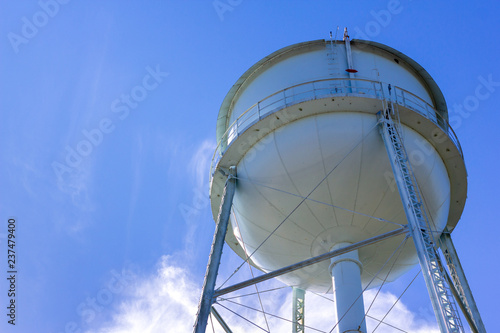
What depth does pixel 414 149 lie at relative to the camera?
988cm

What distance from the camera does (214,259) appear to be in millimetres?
9352

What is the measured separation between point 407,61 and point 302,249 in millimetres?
4546

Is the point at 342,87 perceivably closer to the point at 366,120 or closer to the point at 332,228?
the point at 366,120

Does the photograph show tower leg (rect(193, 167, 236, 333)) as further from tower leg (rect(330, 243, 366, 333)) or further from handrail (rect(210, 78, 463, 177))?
tower leg (rect(330, 243, 366, 333))

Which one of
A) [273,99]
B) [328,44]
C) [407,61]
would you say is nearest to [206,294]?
[273,99]

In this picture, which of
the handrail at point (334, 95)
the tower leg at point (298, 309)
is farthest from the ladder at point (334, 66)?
the tower leg at point (298, 309)

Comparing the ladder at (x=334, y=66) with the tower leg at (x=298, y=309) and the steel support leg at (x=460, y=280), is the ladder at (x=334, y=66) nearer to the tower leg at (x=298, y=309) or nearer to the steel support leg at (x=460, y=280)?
the steel support leg at (x=460, y=280)

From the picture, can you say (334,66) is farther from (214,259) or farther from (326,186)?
(214,259)

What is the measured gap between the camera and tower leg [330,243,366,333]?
9352 millimetres

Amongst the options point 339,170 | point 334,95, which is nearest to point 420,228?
point 339,170

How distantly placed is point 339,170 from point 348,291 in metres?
2.24

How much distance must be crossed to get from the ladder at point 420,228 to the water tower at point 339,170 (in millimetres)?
33

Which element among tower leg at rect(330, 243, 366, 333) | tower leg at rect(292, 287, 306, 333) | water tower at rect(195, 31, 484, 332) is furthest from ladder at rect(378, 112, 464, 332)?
tower leg at rect(292, 287, 306, 333)

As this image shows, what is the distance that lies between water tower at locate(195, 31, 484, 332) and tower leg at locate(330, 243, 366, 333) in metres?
0.02
